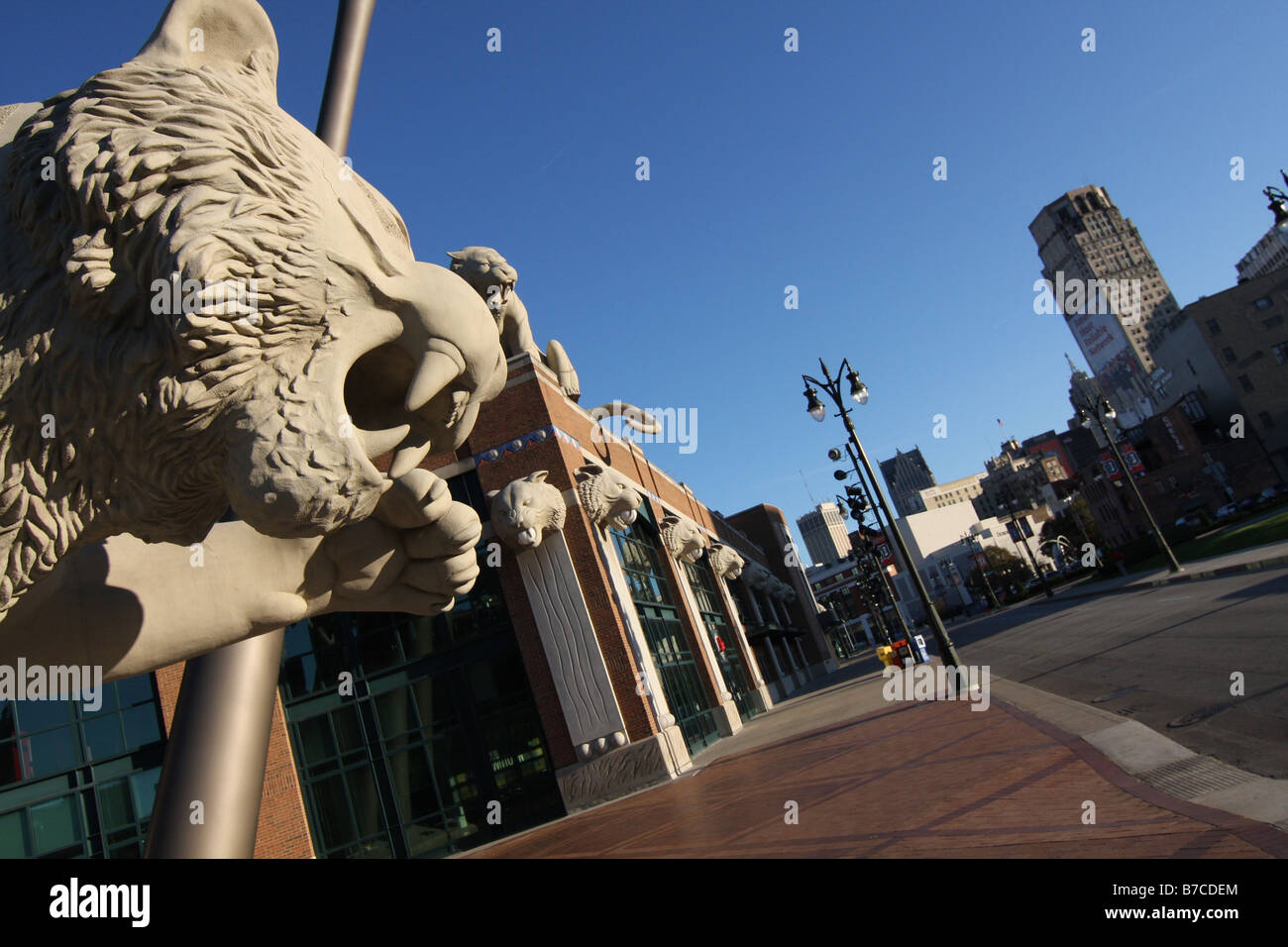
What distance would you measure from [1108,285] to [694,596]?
520 feet

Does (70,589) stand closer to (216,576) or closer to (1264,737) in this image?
(216,576)

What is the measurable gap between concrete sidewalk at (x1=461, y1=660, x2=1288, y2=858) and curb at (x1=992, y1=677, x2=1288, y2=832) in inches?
0.8

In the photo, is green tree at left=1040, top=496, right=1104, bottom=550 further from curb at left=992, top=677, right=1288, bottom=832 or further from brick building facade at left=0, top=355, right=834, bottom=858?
curb at left=992, top=677, right=1288, bottom=832

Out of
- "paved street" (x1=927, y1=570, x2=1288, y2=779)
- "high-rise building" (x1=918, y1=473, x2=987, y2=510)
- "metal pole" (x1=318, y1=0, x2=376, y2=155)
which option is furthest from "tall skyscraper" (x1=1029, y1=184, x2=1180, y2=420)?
"metal pole" (x1=318, y1=0, x2=376, y2=155)

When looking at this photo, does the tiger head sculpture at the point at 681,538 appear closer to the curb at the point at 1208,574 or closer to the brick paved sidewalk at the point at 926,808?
the brick paved sidewalk at the point at 926,808

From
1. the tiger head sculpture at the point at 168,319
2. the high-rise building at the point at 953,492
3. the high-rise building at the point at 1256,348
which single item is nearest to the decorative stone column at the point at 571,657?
the tiger head sculpture at the point at 168,319

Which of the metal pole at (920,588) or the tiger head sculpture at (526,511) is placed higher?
the tiger head sculpture at (526,511)

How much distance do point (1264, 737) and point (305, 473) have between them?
805 centimetres

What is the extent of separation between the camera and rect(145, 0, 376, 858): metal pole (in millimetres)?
1687

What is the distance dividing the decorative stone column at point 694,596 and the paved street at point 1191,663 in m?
6.83

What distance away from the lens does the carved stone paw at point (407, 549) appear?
6.98 ft

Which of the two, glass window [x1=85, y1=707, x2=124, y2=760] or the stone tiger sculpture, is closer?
glass window [x1=85, y1=707, x2=124, y2=760]
